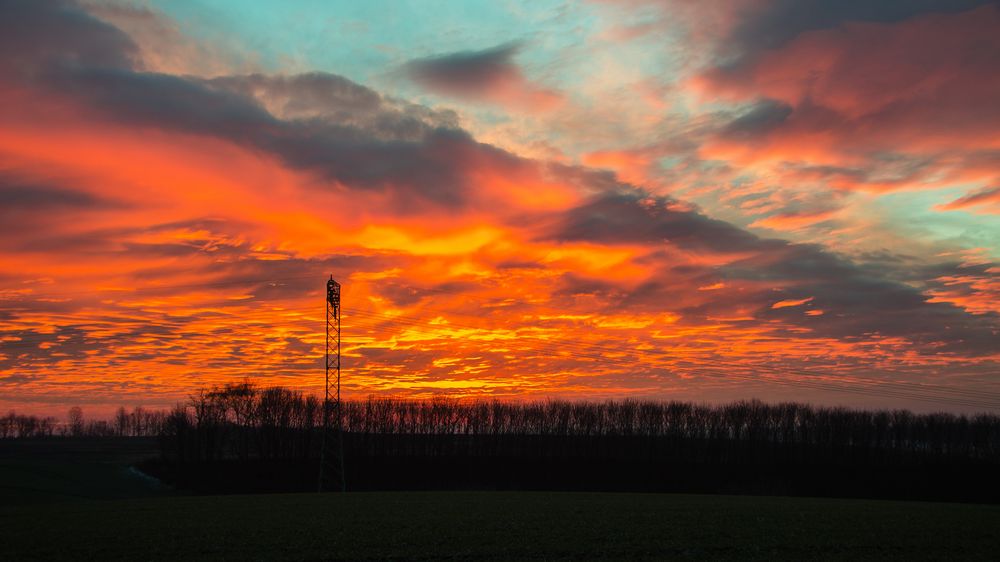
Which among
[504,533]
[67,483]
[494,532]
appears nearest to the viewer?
[504,533]

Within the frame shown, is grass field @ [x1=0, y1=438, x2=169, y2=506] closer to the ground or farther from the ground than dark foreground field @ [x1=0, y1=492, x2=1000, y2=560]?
closer to the ground

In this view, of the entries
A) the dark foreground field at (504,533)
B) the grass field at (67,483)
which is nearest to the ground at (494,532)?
the dark foreground field at (504,533)

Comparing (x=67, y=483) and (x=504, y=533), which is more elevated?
(x=504, y=533)

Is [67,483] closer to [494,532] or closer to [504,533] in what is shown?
[494,532]

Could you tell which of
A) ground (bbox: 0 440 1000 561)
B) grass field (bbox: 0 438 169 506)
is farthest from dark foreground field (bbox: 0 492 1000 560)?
grass field (bbox: 0 438 169 506)

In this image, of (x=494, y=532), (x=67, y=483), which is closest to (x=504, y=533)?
(x=494, y=532)

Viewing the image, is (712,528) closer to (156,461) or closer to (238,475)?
(238,475)

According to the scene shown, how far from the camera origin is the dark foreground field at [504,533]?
110 ft

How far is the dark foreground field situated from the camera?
33594 millimetres

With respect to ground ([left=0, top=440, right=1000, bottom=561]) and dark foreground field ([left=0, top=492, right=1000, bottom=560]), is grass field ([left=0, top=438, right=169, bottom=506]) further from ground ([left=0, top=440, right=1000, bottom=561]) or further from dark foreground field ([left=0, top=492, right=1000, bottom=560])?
dark foreground field ([left=0, top=492, right=1000, bottom=560])

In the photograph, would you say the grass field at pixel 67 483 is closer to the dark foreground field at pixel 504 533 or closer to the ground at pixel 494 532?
the ground at pixel 494 532

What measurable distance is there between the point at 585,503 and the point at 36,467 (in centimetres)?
10351

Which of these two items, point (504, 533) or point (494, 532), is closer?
point (504, 533)

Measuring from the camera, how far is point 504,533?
1553 inches
